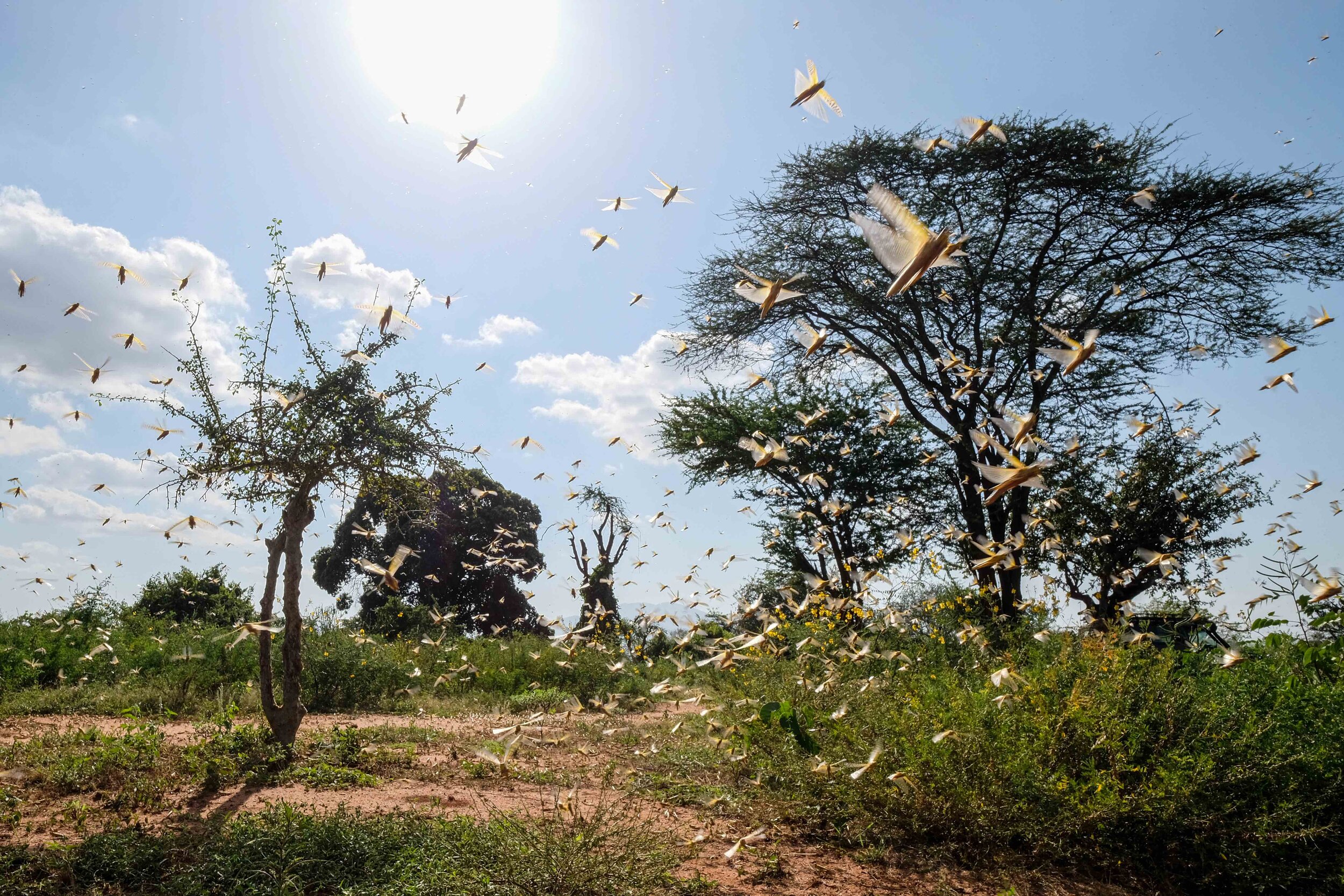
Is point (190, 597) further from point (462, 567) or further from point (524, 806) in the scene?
point (524, 806)

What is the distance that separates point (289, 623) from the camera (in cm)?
613

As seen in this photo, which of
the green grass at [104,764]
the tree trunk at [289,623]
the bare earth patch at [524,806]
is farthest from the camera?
the tree trunk at [289,623]

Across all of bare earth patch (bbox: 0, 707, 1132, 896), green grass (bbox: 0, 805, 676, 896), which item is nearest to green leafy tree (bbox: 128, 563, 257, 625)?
bare earth patch (bbox: 0, 707, 1132, 896)

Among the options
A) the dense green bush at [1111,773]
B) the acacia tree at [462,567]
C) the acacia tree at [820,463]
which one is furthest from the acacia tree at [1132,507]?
the acacia tree at [462,567]

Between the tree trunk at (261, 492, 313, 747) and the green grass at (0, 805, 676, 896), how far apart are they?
2.02m

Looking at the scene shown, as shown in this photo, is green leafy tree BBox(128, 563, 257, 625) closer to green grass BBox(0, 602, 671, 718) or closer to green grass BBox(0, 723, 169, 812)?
green grass BBox(0, 602, 671, 718)

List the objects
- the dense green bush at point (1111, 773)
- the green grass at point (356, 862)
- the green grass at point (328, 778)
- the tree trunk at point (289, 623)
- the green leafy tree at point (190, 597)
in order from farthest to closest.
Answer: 1. the green leafy tree at point (190, 597)
2. the tree trunk at point (289, 623)
3. the green grass at point (328, 778)
4. the dense green bush at point (1111, 773)
5. the green grass at point (356, 862)

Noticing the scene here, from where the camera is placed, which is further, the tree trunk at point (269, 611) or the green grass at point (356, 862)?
the tree trunk at point (269, 611)

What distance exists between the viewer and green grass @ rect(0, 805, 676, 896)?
333 cm

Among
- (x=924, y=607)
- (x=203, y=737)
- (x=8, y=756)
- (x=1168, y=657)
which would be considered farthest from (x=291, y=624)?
(x=924, y=607)

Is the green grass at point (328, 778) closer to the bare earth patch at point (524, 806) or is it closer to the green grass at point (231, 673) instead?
the bare earth patch at point (524, 806)

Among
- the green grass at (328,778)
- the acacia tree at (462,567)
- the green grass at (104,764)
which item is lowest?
the green grass at (328,778)

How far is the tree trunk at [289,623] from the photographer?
6.04 m

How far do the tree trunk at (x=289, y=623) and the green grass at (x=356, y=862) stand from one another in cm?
202
